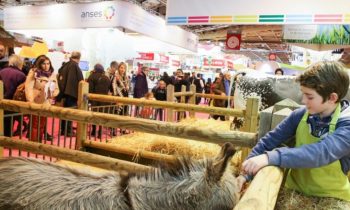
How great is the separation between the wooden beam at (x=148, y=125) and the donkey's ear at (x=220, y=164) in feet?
3.02

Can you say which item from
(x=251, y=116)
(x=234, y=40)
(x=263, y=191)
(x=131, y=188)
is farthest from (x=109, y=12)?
(x=263, y=191)

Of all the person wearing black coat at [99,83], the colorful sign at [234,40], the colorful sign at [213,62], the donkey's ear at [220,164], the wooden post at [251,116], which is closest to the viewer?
the donkey's ear at [220,164]

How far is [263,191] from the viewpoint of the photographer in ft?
3.69

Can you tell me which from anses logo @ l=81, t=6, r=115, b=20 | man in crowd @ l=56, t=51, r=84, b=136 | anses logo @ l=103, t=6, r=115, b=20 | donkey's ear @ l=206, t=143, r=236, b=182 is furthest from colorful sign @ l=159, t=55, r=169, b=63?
donkey's ear @ l=206, t=143, r=236, b=182

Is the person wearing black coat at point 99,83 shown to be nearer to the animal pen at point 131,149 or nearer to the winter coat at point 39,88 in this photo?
the winter coat at point 39,88

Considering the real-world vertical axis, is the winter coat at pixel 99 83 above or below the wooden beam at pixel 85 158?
above

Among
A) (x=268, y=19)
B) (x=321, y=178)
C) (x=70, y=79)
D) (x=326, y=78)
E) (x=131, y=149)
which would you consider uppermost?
(x=268, y=19)

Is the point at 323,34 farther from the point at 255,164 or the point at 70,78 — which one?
the point at 255,164

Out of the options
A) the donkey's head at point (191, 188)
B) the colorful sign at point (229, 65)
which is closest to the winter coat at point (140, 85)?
the donkey's head at point (191, 188)

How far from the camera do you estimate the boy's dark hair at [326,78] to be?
1.58m

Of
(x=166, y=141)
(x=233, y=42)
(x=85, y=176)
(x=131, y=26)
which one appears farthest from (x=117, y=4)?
(x=85, y=176)

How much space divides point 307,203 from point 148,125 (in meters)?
1.15

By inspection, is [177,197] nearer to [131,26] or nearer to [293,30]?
[293,30]

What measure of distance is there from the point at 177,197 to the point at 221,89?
8297mm
